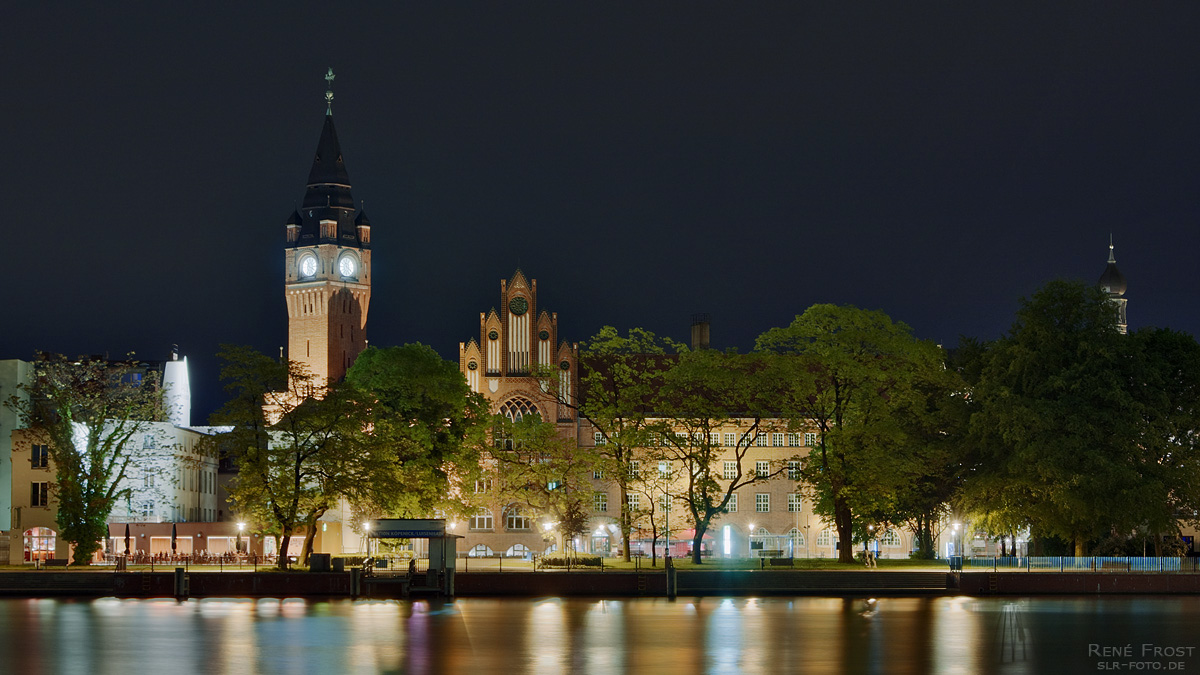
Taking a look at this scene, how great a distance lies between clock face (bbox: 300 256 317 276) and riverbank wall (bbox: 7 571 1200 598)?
232 feet

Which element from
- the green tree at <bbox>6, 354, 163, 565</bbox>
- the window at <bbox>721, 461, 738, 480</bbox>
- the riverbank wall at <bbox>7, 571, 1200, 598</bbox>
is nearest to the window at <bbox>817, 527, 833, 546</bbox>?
the window at <bbox>721, 461, 738, 480</bbox>

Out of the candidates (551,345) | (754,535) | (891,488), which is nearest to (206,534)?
(551,345)

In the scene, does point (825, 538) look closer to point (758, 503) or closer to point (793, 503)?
point (793, 503)

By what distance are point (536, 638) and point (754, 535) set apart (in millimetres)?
65126

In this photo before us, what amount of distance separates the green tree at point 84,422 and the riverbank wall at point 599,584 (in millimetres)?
13009

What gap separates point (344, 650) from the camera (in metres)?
36.0

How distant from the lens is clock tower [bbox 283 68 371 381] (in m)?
129

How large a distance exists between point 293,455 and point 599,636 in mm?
33530

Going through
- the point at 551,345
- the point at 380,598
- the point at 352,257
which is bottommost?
the point at 380,598

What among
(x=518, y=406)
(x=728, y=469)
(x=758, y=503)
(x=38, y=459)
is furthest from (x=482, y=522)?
(x=38, y=459)

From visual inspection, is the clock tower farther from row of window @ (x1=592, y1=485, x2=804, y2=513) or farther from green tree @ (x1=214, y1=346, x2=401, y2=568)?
green tree @ (x1=214, y1=346, x2=401, y2=568)

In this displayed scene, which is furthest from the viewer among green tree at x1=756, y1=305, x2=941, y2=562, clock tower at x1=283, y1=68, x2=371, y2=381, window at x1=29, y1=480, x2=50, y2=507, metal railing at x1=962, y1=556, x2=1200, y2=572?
clock tower at x1=283, y1=68, x2=371, y2=381

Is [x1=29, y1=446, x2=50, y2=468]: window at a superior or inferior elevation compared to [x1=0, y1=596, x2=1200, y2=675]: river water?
superior

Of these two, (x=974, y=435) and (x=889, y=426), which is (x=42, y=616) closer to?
(x=889, y=426)
